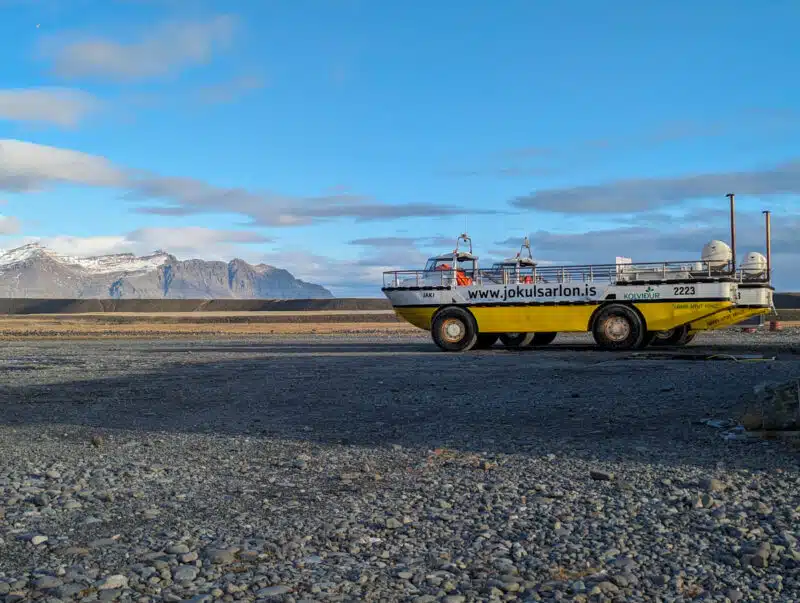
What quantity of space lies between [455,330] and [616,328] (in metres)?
3.79

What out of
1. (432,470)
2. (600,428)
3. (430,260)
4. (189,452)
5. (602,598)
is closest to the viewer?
(602,598)

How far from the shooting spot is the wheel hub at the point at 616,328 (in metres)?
19.3

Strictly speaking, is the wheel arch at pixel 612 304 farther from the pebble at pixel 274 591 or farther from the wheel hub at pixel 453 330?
the pebble at pixel 274 591

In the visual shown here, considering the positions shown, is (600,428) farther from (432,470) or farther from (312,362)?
(312,362)

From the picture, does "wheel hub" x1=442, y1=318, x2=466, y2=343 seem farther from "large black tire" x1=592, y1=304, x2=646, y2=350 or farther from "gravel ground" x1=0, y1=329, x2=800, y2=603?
"gravel ground" x1=0, y1=329, x2=800, y2=603

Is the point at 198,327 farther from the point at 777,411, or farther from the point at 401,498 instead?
the point at 401,498

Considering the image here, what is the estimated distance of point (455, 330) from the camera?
66.8 feet

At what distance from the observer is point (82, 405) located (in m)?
11.9

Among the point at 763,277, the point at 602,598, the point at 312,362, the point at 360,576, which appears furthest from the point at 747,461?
the point at 763,277

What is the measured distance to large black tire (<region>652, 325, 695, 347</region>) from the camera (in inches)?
821

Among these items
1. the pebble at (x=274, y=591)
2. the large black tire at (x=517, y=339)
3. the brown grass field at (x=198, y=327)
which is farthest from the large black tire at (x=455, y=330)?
the brown grass field at (x=198, y=327)

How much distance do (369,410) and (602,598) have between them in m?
6.81

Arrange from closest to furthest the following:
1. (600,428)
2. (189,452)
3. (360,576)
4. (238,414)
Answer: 1. (360,576)
2. (189,452)
3. (600,428)
4. (238,414)

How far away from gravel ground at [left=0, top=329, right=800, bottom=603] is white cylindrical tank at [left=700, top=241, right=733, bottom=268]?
752 centimetres
